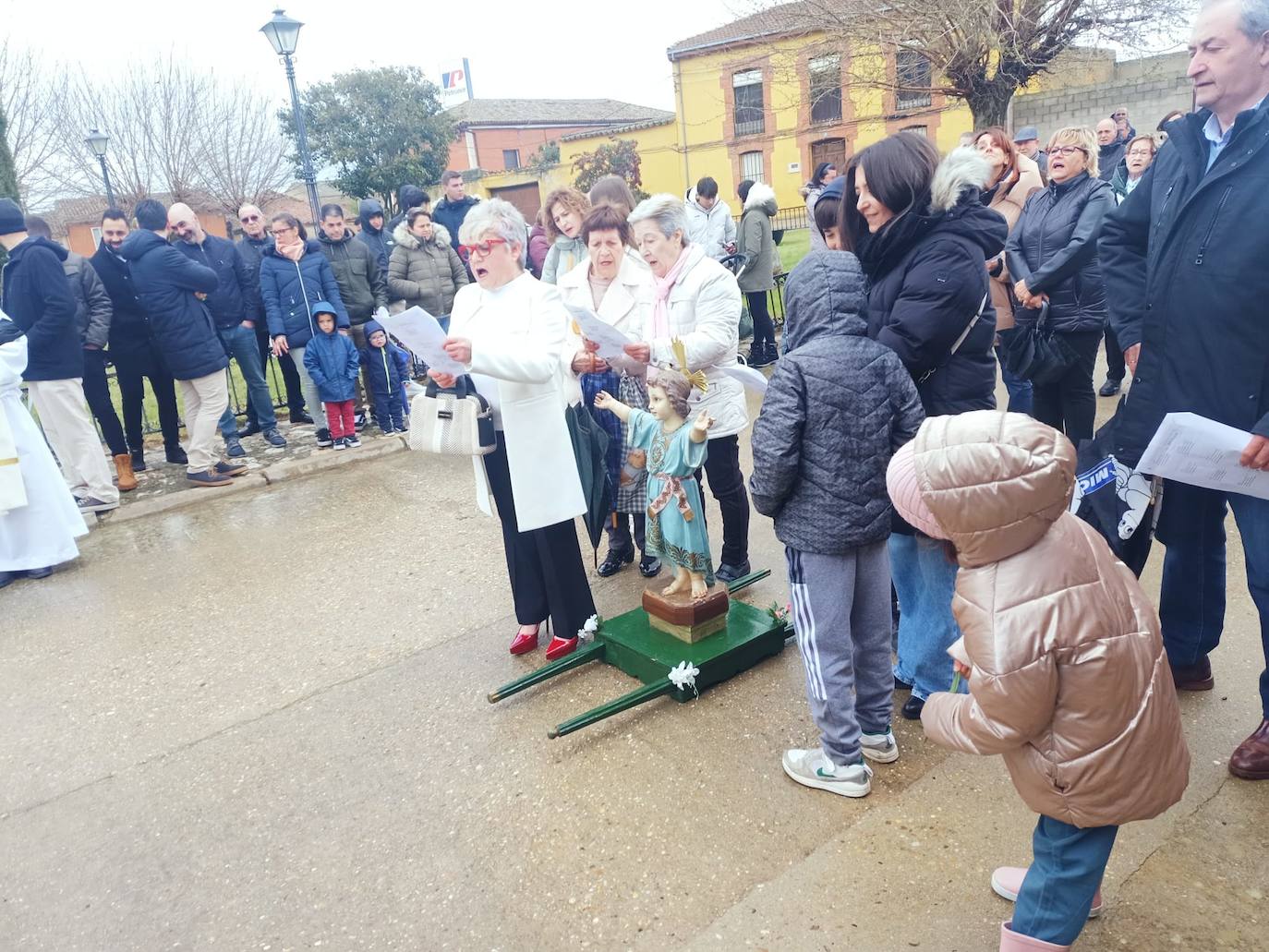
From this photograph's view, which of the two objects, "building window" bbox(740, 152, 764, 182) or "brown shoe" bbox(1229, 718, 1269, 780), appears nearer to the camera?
"brown shoe" bbox(1229, 718, 1269, 780)

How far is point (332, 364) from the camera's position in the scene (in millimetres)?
7254

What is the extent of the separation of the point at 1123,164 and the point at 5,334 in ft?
28.6

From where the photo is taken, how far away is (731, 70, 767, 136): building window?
33.1m

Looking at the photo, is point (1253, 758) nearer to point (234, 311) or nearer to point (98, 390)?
point (98, 390)

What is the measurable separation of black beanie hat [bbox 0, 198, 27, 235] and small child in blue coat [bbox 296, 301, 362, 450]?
208cm

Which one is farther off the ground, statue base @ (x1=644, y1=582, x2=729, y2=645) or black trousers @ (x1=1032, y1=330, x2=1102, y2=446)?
black trousers @ (x1=1032, y1=330, x2=1102, y2=446)

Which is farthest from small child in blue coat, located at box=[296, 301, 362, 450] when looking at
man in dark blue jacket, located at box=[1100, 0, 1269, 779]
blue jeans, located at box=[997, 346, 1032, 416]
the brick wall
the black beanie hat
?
the brick wall

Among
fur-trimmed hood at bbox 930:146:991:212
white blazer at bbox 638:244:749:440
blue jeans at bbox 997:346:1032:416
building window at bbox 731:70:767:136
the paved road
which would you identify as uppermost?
building window at bbox 731:70:767:136

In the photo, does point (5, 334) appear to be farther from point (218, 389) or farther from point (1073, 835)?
point (1073, 835)

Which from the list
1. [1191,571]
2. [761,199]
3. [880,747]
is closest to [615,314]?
[880,747]

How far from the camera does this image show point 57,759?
3.53 m

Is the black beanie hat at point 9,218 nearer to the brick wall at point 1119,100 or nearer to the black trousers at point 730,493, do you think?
the black trousers at point 730,493

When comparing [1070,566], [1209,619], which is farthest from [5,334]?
[1209,619]

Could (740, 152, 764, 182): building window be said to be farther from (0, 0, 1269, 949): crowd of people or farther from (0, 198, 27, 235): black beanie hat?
(0, 198, 27, 235): black beanie hat
